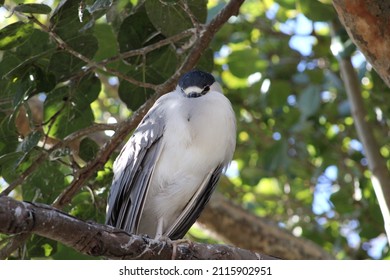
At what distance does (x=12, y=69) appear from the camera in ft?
12.2

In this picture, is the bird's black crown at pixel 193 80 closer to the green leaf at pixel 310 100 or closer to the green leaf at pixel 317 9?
the green leaf at pixel 317 9

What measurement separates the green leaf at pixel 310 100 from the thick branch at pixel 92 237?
2.24 m

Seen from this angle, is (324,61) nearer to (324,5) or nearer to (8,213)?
(324,5)

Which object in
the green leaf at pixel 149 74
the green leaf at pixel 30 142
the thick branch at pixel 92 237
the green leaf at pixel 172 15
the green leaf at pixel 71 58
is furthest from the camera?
the green leaf at pixel 149 74

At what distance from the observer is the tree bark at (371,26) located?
10.8 ft

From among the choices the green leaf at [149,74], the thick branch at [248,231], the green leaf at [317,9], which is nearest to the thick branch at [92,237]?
the green leaf at [149,74]

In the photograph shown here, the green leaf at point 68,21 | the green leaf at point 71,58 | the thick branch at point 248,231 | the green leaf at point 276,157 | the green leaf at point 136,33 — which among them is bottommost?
the thick branch at point 248,231

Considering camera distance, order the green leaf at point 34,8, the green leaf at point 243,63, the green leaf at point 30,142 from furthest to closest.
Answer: the green leaf at point 243,63
the green leaf at point 30,142
the green leaf at point 34,8

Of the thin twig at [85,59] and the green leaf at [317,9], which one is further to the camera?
the green leaf at [317,9]

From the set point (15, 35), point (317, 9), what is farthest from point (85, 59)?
point (317, 9)

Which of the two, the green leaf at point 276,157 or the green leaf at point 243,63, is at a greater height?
the green leaf at point 243,63
